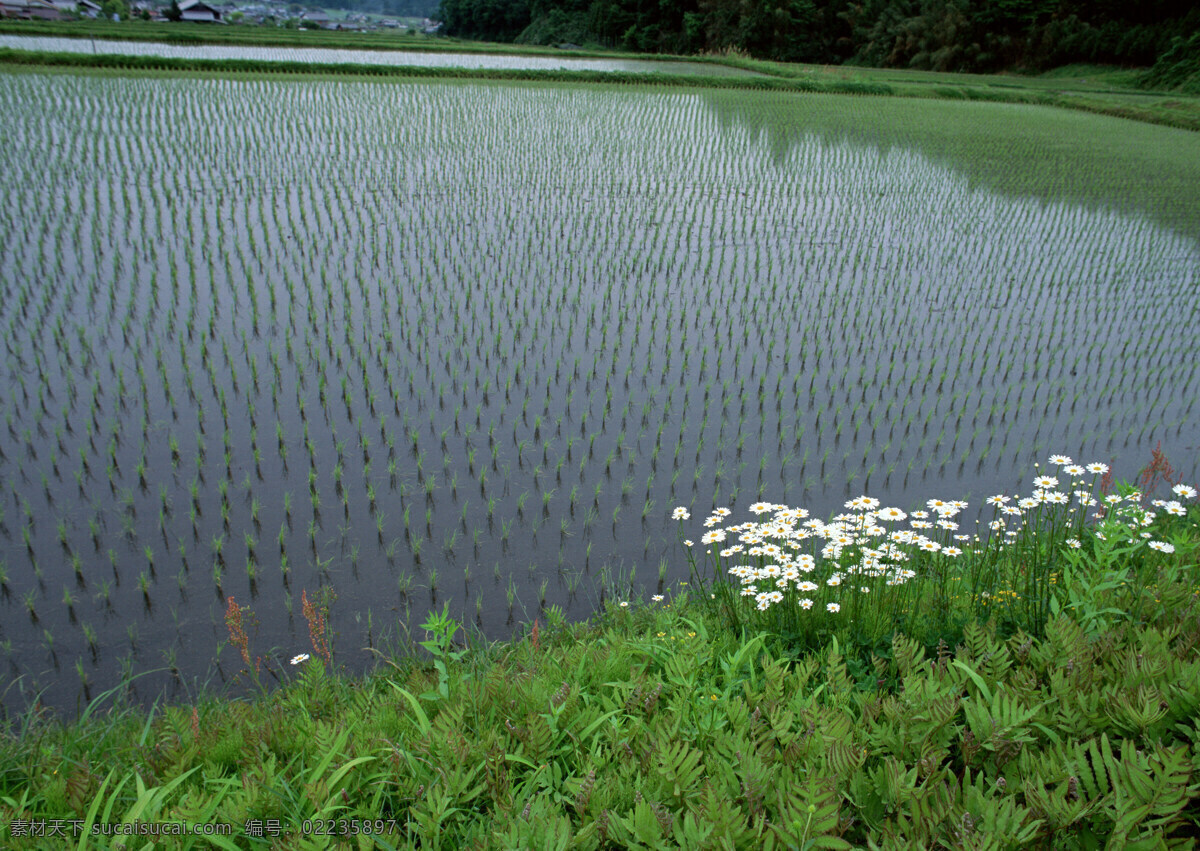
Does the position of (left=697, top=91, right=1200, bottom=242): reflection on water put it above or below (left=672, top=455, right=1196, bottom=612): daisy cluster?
above

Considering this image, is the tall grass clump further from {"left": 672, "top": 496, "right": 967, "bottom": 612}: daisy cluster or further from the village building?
the village building

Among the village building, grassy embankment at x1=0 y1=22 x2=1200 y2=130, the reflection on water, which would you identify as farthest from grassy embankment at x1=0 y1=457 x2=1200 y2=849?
the village building

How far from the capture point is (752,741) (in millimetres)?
1563

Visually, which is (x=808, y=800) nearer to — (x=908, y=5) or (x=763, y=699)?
(x=763, y=699)

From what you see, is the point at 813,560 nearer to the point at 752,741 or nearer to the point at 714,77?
the point at 752,741

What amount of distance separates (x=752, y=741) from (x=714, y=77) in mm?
21968

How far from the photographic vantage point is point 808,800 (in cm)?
123

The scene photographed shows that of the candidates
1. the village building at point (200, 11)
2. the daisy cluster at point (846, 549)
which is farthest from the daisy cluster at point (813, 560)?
the village building at point (200, 11)

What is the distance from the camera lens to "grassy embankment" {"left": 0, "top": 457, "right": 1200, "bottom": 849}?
1.26m

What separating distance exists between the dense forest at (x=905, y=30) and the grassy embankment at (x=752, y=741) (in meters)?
32.4

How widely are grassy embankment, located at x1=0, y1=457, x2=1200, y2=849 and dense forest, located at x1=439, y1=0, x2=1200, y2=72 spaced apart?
32370mm

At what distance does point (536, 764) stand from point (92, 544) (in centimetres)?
255

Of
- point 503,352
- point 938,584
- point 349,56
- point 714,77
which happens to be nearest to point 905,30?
point 714,77

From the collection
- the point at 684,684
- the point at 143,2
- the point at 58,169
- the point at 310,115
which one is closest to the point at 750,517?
the point at 684,684
